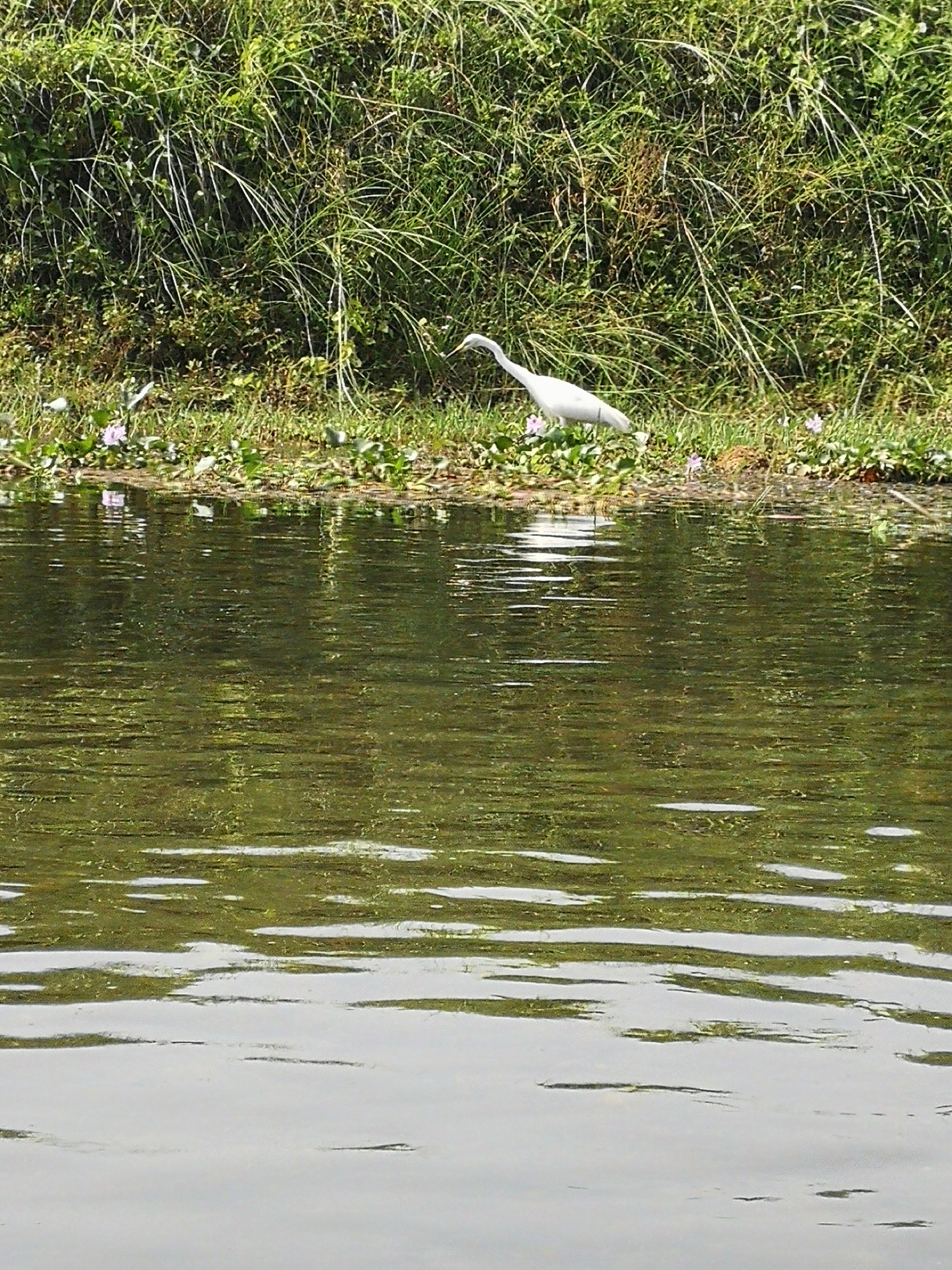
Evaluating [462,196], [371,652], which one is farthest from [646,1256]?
[462,196]

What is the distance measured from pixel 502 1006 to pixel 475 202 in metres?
14.7

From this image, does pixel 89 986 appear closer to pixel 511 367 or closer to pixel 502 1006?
pixel 502 1006

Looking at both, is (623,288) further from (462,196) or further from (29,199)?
(29,199)

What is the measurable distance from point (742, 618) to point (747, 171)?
10876 millimetres

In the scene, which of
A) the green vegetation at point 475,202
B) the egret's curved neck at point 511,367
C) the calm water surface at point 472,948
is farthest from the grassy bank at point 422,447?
the calm water surface at point 472,948

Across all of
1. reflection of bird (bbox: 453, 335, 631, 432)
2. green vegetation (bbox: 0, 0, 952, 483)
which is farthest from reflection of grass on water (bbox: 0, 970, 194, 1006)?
green vegetation (bbox: 0, 0, 952, 483)

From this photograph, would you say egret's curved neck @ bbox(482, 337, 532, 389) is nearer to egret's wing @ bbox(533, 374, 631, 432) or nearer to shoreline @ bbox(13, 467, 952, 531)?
egret's wing @ bbox(533, 374, 631, 432)

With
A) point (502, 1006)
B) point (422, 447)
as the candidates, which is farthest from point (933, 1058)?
point (422, 447)

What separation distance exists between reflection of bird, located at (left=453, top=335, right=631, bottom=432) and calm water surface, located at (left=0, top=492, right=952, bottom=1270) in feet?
21.8

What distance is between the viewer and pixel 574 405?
13.7m

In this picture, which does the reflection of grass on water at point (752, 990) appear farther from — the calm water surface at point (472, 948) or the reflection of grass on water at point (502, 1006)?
the reflection of grass on water at point (502, 1006)

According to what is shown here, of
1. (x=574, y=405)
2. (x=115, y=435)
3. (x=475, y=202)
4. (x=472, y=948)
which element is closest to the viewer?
(x=472, y=948)

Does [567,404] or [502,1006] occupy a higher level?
[502,1006]

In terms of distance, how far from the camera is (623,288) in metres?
17.4
